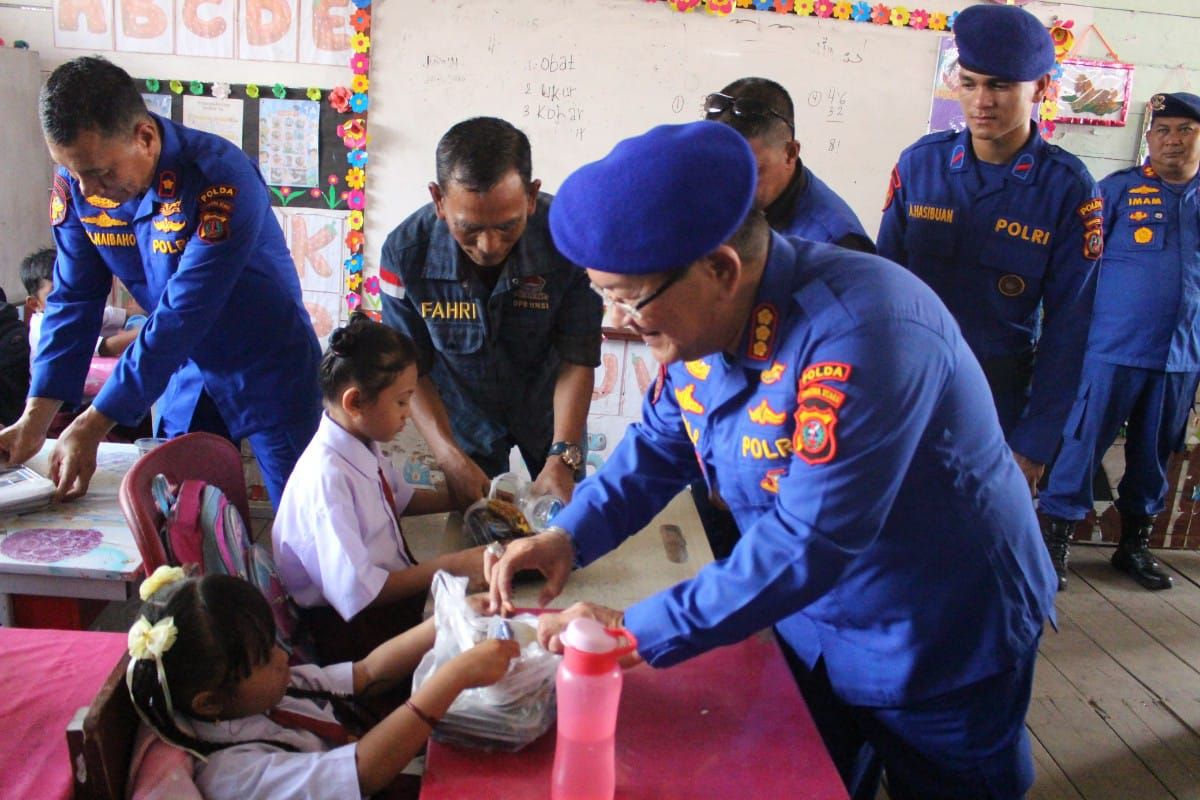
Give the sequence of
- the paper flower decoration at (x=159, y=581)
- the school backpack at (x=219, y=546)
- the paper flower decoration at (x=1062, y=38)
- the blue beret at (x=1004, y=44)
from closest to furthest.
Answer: the paper flower decoration at (x=159, y=581) < the school backpack at (x=219, y=546) < the blue beret at (x=1004, y=44) < the paper flower decoration at (x=1062, y=38)

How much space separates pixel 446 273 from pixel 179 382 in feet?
2.63

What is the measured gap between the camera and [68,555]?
1643 millimetres

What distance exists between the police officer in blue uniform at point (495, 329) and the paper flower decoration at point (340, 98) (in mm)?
1566

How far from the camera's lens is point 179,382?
2312 mm

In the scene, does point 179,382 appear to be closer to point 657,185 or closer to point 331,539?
point 331,539

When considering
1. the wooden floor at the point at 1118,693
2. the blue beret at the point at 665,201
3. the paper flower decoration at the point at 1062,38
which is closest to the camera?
the blue beret at the point at 665,201

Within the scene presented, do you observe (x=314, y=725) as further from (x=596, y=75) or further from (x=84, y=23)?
(x=84, y=23)

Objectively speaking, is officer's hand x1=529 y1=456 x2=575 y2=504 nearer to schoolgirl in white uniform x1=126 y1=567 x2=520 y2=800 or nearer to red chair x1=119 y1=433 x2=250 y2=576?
red chair x1=119 y1=433 x2=250 y2=576

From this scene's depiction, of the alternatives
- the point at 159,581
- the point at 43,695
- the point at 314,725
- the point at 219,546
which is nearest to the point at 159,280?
the point at 219,546

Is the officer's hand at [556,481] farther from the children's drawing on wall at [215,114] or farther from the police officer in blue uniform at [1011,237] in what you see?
the children's drawing on wall at [215,114]

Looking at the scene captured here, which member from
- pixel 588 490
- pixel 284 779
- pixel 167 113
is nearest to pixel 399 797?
pixel 284 779

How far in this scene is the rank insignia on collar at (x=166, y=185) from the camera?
2.04 metres

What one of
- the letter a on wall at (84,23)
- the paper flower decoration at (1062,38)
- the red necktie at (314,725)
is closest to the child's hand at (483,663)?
the red necktie at (314,725)

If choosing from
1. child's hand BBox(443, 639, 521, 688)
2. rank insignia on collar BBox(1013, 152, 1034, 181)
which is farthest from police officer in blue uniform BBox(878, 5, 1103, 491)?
child's hand BBox(443, 639, 521, 688)
